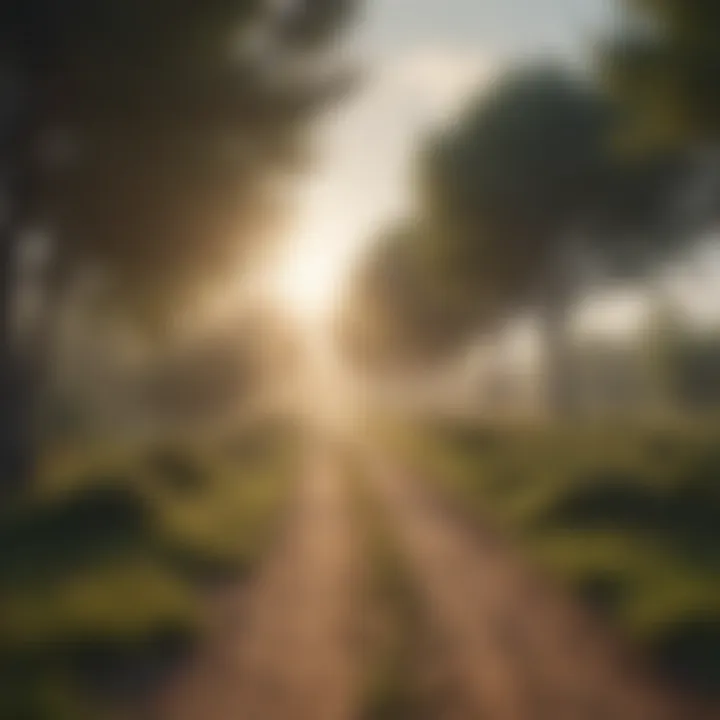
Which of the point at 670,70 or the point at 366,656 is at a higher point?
the point at 670,70

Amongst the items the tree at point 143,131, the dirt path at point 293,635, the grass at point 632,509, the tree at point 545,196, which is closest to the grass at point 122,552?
the dirt path at point 293,635

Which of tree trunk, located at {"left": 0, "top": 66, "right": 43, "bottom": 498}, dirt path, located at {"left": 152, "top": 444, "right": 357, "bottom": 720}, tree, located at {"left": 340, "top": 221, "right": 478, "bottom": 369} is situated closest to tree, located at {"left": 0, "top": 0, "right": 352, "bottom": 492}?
tree trunk, located at {"left": 0, "top": 66, "right": 43, "bottom": 498}

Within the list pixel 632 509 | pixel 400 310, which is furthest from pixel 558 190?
pixel 632 509

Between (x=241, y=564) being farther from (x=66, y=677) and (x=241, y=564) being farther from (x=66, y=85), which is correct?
(x=66, y=85)

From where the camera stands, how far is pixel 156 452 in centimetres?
427

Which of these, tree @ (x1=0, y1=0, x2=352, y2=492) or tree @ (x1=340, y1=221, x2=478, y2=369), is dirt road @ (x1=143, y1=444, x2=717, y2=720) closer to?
tree @ (x1=340, y1=221, x2=478, y2=369)

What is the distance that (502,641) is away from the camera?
463 centimetres

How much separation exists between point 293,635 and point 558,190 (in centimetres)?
211

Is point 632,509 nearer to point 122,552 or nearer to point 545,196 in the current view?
point 545,196

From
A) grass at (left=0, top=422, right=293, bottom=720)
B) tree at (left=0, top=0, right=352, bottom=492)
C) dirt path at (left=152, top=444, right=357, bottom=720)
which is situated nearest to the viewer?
dirt path at (left=152, top=444, right=357, bottom=720)

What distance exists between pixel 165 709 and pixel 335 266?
179 cm

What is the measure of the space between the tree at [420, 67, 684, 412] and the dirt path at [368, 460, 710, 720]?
1.01 metres

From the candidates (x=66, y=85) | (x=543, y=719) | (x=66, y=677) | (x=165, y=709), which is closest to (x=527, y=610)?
(x=543, y=719)

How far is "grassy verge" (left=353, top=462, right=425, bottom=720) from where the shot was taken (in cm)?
418
